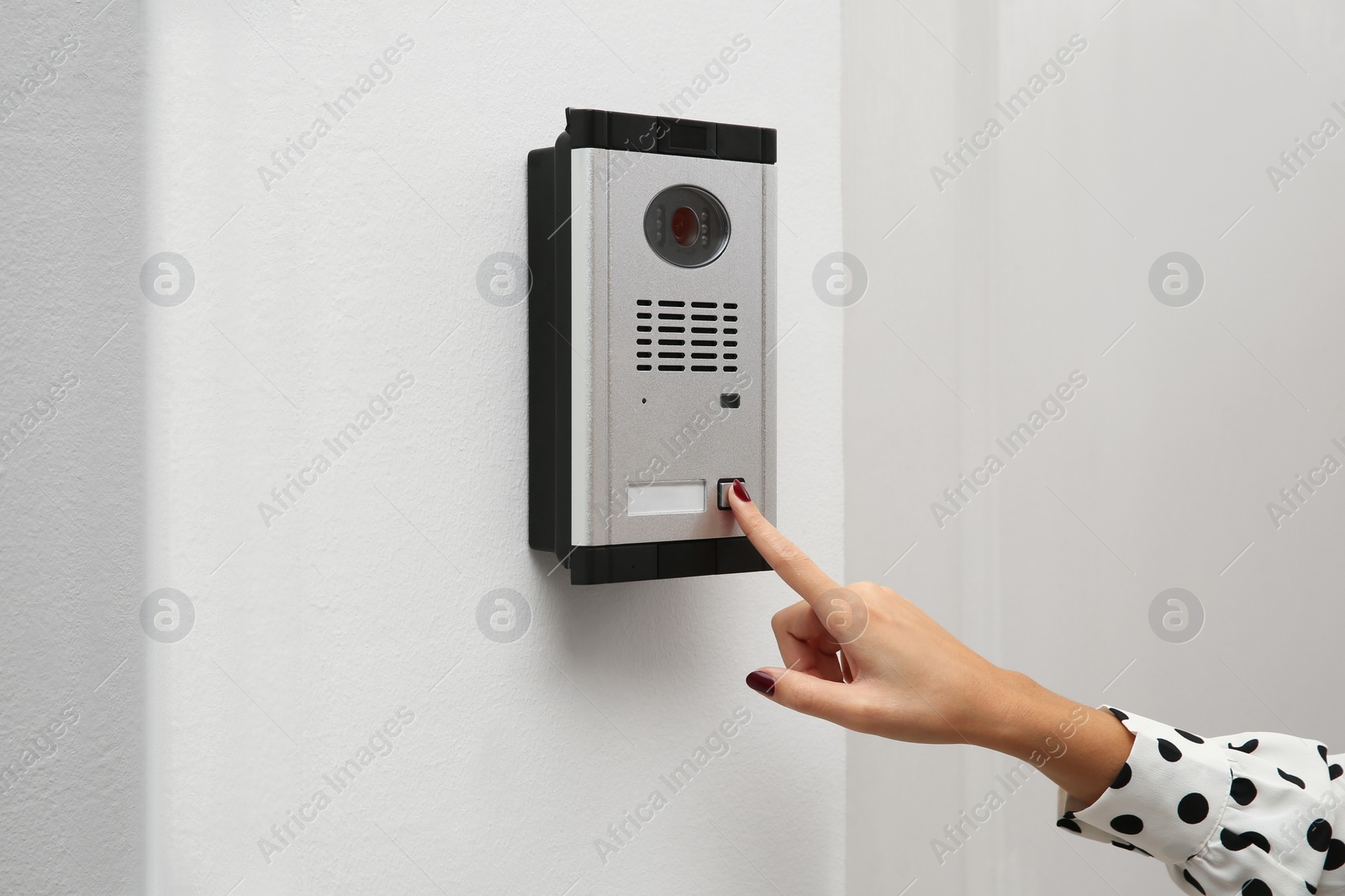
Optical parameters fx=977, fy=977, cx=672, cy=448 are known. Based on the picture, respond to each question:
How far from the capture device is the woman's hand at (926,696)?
0.65 meters

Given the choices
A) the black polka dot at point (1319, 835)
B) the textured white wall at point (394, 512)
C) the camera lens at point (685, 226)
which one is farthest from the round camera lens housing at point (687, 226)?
the black polka dot at point (1319, 835)

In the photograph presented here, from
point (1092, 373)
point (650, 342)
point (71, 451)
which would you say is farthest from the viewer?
point (1092, 373)

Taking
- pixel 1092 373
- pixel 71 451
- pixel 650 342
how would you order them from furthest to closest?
1. pixel 1092 373
2. pixel 650 342
3. pixel 71 451

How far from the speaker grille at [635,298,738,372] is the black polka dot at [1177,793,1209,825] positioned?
1.41 ft

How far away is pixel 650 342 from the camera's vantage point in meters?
0.70

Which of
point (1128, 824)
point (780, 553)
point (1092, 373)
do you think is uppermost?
point (1092, 373)

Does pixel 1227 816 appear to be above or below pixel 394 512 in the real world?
below

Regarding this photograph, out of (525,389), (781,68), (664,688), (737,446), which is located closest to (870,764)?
(664,688)

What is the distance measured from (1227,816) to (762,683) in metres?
0.33

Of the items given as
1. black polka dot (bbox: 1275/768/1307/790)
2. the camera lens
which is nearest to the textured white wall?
the camera lens

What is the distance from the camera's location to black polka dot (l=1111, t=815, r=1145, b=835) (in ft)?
2.19

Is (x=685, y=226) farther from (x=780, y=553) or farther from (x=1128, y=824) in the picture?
(x=1128, y=824)

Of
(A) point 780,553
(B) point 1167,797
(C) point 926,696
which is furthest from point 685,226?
(B) point 1167,797

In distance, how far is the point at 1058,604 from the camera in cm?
101
